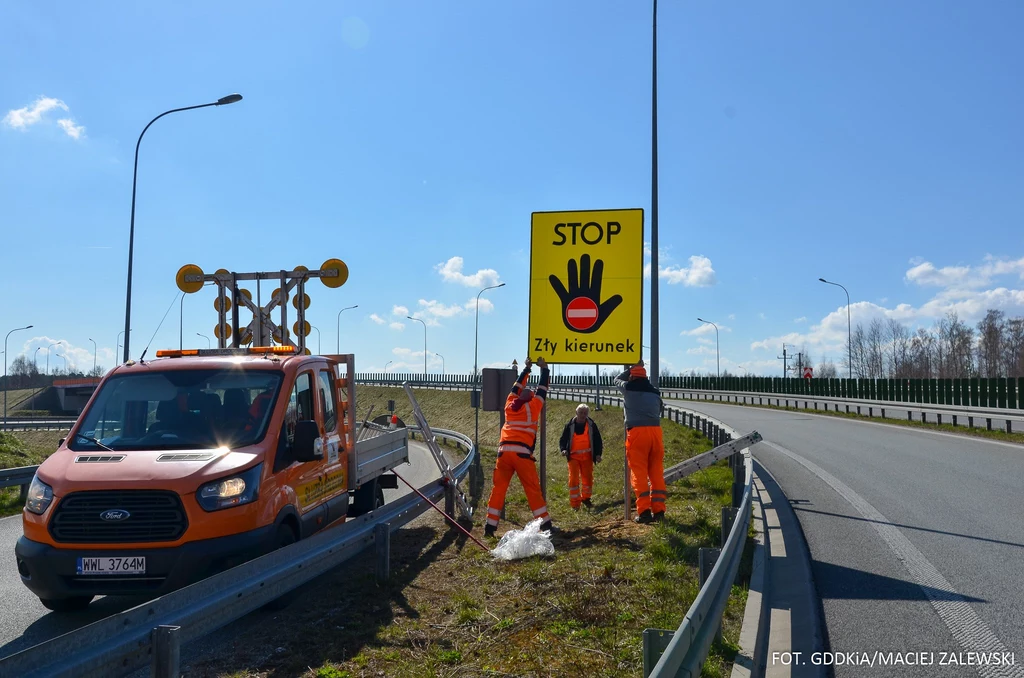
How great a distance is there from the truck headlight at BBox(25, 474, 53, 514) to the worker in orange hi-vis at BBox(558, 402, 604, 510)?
24.5 ft

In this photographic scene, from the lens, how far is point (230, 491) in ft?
20.0

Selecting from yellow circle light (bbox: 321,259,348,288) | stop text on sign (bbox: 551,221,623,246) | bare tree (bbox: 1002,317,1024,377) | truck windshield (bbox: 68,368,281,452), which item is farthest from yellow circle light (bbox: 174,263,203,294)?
bare tree (bbox: 1002,317,1024,377)

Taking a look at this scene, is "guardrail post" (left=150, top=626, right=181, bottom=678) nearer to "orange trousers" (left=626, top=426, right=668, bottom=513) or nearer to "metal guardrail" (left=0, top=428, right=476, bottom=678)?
"metal guardrail" (left=0, top=428, right=476, bottom=678)

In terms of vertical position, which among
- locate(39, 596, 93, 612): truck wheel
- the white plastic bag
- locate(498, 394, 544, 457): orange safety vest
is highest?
locate(498, 394, 544, 457): orange safety vest

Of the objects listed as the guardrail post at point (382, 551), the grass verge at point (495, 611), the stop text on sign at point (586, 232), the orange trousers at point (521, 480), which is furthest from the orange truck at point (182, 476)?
the stop text on sign at point (586, 232)

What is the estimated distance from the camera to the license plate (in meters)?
5.84

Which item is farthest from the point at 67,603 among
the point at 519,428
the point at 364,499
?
the point at 519,428

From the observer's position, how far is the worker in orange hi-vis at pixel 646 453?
9.64m

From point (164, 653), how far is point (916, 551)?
669 cm

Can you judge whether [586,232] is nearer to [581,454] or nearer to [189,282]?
[581,454]

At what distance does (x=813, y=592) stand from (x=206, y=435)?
5.13 metres

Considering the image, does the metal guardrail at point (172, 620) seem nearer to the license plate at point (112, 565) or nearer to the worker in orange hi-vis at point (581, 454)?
the license plate at point (112, 565)

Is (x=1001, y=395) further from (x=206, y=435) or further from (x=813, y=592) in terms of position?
(x=206, y=435)

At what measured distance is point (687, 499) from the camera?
11.5 m
